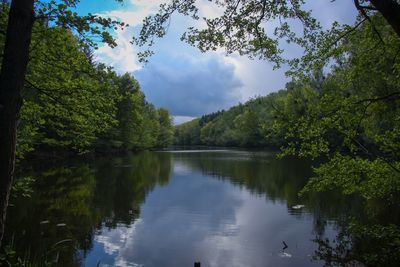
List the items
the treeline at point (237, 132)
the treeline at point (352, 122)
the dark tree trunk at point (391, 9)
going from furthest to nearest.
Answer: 1. the treeline at point (237, 132)
2. the treeline at point (352, 122)
3. the dark tree trunk at point (391, 9)

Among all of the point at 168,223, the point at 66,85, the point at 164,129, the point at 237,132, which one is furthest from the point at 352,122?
the point at 237,132

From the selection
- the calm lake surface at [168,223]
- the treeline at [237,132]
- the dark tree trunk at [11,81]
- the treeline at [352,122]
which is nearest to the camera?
the dark tree trunk at [11,81]

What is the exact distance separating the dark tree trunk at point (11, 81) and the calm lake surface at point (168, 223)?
308 cm

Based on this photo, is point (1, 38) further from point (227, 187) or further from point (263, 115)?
point (263, 115)

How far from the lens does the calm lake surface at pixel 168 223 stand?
11.6 metres

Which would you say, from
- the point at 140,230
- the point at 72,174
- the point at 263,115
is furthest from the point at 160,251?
the point at 263,115

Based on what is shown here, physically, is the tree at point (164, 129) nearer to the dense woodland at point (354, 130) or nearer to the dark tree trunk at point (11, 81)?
the dense woodland at point (354, 130)

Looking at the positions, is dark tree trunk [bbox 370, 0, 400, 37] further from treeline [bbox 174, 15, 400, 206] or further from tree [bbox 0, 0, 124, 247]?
tree [bbox 0, 0, 124, 247]

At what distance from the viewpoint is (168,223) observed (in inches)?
635

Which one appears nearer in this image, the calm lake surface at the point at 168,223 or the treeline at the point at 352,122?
the treeline at the point at 352,122

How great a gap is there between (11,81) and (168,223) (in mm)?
12564

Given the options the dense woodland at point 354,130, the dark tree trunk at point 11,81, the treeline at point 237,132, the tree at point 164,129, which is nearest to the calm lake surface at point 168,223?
the dense woodland at point 354,130

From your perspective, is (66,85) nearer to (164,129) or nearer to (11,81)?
(11,81)

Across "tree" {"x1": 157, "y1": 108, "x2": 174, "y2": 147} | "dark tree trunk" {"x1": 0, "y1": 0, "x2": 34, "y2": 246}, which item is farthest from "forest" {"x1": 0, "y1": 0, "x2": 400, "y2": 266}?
"tree" {"x1": 157, "y1": 108, "x2": 174, "y2": 147}
